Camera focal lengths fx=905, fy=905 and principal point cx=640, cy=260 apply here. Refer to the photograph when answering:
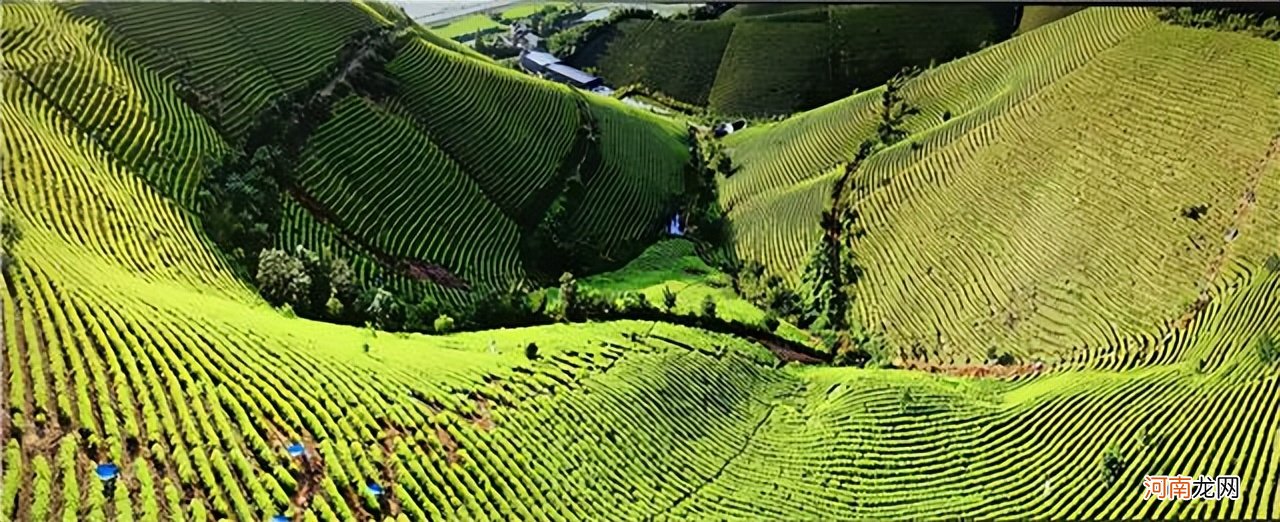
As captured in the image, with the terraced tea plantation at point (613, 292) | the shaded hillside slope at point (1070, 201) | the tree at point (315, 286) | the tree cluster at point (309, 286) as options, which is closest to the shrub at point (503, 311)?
the terraced tea plantation at point (613, 292)

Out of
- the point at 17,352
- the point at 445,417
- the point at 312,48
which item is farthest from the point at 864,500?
the point at 312,48

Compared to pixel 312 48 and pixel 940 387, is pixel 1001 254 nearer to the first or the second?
pixel 940 387

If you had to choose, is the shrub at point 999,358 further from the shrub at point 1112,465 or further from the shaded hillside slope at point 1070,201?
the shrub at point 1112,465

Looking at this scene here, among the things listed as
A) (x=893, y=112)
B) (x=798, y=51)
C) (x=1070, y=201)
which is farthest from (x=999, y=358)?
(x=798, y=51)

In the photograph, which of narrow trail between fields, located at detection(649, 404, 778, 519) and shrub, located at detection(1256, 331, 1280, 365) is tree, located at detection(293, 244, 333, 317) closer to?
narrow trail between fields, located at detection(649, 404, 778, 519)

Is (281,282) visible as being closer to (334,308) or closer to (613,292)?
(334,308)

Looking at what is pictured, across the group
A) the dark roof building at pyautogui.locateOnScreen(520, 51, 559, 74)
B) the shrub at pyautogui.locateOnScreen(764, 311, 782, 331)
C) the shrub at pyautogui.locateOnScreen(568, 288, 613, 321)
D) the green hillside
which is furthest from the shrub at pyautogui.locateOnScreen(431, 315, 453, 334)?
the dark roof building at pyautogui.locateOnScreen(520, 51, 559, 74)
